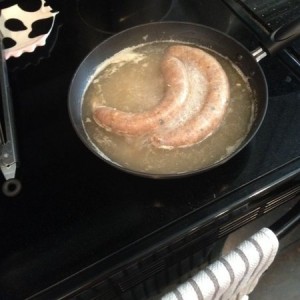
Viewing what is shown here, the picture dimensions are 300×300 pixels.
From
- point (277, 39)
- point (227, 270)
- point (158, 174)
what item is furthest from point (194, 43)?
point (227, 270)

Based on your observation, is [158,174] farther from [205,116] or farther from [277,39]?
[277,39]

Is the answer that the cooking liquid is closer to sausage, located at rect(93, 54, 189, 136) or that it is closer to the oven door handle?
sausage, located at rect(93, 54, 189, 136)

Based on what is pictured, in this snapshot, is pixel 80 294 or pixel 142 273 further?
pixel 142 273

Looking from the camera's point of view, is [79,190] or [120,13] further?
[120,13]

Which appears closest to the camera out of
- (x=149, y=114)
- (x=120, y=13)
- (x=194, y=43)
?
(x=149, y=114)

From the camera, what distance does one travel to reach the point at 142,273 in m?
0.82

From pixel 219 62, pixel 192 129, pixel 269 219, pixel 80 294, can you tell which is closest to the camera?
pixel 80 294

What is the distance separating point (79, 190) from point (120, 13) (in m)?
0.57

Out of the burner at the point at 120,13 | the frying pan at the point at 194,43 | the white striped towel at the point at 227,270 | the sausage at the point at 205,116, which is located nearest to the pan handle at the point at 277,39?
the frying pan at the point at 194,43

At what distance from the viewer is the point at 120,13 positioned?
3.65 ft

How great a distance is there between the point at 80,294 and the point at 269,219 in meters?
0.94

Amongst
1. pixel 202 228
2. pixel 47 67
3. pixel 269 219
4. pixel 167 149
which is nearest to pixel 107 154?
pixel 167 149

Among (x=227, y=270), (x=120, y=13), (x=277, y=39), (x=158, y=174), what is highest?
(x=277, y=39)

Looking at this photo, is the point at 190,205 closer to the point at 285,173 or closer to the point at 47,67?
the point at 285,173
